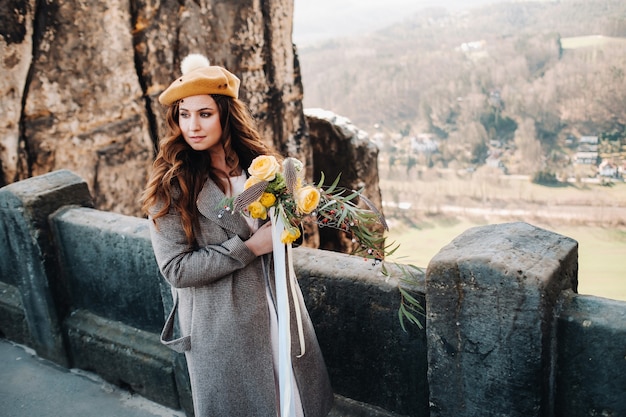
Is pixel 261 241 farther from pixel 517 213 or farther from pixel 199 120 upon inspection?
pixel 517 213

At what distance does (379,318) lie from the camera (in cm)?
247

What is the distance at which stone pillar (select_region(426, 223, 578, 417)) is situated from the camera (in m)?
1.91

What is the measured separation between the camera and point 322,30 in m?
97.8

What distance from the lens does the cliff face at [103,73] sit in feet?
21.8

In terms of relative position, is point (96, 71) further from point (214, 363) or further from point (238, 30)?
point (214, 363)

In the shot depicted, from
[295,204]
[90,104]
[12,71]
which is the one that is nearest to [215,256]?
[295,204]

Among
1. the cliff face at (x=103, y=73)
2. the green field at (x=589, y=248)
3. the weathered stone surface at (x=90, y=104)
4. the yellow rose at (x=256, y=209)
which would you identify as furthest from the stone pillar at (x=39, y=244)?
the green field at (x=589, y=248)

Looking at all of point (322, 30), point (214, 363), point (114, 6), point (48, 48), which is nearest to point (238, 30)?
point (114, 6)

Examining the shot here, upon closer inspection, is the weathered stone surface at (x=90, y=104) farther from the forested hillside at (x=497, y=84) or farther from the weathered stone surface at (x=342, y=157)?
the forested hillside at (x=497, y=84)

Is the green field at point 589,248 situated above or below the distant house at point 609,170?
below

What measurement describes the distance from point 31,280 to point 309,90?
6282cm

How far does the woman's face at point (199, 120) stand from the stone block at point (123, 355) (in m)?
1.46

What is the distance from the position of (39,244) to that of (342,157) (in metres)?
9.75

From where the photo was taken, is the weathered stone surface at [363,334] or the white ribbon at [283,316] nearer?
the white ribbon at [283,316]
